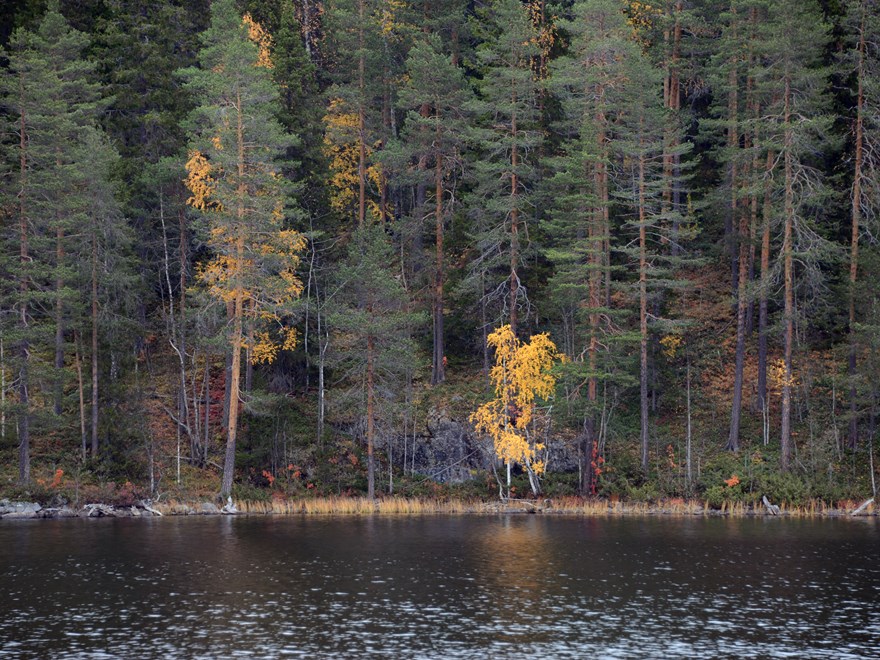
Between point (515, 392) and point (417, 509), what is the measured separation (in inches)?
313

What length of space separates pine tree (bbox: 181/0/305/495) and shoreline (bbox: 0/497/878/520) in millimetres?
2329

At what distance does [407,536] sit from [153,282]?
27620 millimetres

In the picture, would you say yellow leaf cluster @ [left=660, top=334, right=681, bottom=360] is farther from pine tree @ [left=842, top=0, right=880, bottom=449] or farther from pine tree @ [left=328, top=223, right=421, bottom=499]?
pine tree @ [left=328, top=223, right=421, bottom=499]

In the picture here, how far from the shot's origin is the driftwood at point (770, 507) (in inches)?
1905

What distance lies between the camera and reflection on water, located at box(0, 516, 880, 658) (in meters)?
26.1

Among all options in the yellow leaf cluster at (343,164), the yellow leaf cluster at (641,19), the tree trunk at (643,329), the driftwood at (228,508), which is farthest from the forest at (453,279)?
the yellow leaf cluster at (641,19)

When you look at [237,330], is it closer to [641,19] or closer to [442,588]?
[442,588]

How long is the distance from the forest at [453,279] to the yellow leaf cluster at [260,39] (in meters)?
0.98

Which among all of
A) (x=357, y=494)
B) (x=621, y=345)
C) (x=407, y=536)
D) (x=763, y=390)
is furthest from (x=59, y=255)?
(x=763, y=390)

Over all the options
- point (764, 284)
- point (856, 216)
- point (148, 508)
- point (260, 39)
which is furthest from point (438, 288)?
point (856, 216)

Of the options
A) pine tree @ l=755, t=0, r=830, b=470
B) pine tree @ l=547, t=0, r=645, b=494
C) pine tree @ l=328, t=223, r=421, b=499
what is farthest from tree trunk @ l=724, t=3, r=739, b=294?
pine tree @ l=328, t=223, r=421, b=499

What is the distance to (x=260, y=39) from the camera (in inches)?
2458

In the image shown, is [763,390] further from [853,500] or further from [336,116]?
[336,116]

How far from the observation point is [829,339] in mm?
55062
